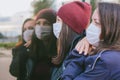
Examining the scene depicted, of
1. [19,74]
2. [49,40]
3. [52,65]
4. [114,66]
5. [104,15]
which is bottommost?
[19,74]

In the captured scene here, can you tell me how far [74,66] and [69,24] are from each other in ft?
1.50

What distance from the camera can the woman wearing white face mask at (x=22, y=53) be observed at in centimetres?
300

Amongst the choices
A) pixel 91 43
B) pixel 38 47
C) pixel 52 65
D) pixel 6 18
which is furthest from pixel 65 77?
pixel 6 18

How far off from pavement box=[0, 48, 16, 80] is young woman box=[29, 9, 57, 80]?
337 mm

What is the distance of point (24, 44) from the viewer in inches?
120

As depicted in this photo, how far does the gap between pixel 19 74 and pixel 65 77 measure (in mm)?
1176

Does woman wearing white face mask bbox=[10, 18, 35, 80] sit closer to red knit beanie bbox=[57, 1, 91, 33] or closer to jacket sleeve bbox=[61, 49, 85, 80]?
red knit beanie bbox=[57, 1, 91, 33]

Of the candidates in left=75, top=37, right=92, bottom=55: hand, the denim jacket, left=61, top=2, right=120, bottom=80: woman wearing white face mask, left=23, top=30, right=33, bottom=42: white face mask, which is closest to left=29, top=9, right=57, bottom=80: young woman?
left=23, top=30, right=33, bottom=42: white face mask

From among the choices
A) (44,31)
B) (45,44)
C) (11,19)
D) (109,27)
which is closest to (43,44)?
(45,44)

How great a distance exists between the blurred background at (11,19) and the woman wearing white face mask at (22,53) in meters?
0.05

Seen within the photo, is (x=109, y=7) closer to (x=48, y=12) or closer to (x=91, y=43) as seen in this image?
(x=91, y=43)

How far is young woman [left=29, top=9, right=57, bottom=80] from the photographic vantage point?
9.15 ft

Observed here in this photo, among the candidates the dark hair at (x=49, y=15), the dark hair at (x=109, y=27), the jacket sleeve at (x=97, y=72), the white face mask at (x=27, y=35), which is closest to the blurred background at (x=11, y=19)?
the white face mask at (x=27, y=35)

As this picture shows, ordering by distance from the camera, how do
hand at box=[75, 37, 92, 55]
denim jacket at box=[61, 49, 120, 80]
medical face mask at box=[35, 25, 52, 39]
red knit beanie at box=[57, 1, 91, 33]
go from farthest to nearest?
medical face mask at box=[35, 25, 52, 39] → red knit beanie at box=[57, 1, 91, 33] → hand at box=[75, 37, 92, 55] → denim jacket at box=[61, 49, 120, 80]
